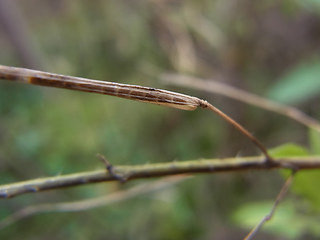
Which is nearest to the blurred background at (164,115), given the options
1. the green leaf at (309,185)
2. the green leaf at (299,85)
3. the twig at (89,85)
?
the green leaf at (299,85)

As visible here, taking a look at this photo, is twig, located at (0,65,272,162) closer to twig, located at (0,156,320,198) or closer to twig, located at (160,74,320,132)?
twig, located at (0,156,320,198)

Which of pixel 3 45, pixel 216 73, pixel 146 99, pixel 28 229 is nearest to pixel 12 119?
pixel 28 229

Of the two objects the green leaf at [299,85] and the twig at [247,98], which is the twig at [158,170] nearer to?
the twig at [247,98]

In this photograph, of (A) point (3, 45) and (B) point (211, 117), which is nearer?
(B) point (211, 117)

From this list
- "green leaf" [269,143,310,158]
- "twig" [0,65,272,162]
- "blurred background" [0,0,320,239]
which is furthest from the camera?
"blurred background" [0,0,320,239]

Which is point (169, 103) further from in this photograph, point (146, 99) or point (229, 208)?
point (229, 208)

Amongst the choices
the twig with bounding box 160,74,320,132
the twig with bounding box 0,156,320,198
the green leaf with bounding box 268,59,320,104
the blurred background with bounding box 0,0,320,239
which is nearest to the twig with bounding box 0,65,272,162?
the twig with bounding box 0,156,320,198

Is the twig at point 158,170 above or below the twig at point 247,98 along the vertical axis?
below
